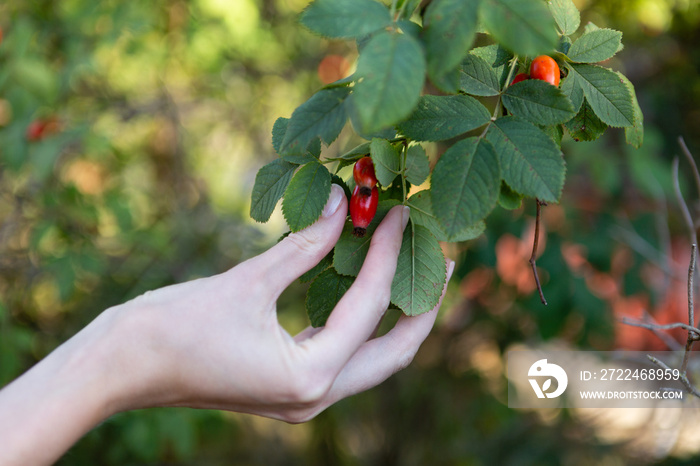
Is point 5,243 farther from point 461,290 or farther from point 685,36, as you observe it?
point 685,36

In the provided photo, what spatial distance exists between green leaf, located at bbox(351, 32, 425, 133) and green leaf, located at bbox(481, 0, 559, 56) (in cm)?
8

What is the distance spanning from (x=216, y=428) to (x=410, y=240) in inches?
86.7

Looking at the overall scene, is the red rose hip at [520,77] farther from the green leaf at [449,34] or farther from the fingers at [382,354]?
the fingers at [382,354]

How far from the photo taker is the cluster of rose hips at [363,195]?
694mm

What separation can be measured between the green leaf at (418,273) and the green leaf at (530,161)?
162 mm

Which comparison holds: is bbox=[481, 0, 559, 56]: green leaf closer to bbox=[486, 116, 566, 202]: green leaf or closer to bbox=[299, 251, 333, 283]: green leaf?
bbox=[486, 116, 566, 202]: green leaf

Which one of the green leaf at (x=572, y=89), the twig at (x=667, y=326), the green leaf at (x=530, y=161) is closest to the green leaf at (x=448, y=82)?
the green leaf at (x=530, y=161)

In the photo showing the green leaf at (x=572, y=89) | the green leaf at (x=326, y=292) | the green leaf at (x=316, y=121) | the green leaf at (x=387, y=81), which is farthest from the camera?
the green leaf at (x=326, y=292)

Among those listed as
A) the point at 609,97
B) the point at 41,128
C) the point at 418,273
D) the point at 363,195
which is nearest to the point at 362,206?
the point at 363,195

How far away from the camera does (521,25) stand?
501 mm

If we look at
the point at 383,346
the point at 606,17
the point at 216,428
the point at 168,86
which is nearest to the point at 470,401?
the point at 216,428

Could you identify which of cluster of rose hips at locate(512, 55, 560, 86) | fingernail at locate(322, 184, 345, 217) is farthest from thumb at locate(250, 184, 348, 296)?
cluster of rose hips at locate(512, 55, 560, 86)

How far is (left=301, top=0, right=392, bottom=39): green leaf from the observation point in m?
0.53

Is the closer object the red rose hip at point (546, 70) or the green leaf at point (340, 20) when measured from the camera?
the green leaf at point (340, 20)
